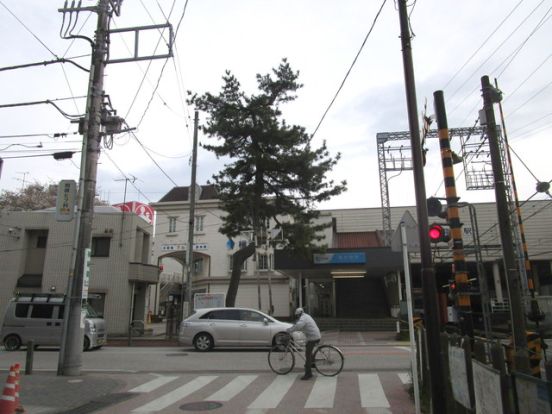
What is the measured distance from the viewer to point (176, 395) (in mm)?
9312

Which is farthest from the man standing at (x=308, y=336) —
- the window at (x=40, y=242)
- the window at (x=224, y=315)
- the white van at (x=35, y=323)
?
the window at (x=40, y=242)

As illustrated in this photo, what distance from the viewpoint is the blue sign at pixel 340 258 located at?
27.3 m

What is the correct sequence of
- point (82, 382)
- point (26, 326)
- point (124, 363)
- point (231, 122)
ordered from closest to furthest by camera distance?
point (82, 382), point (124, 363), point (26, 326), point (231, 122)

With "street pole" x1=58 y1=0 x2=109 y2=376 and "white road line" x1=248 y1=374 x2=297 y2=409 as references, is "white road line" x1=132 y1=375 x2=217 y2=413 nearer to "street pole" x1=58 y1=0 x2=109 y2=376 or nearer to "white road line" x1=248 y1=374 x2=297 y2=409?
"white road line" x1=248 y1=374 x2=297 y2=409

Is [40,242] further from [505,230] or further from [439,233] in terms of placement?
[505,230]

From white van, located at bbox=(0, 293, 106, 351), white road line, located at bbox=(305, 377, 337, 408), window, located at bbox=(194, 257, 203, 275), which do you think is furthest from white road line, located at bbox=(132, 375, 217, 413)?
window, located at bbox=(194, 257, 203, 275)

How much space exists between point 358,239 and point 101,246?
2207 centimetres

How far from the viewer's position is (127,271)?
90.8 feet

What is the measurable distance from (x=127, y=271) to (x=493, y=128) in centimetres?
2267

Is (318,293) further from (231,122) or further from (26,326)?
(26,326)

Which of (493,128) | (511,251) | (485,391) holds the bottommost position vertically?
(485,391)

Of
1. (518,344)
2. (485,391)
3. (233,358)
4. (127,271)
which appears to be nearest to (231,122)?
(127,271)

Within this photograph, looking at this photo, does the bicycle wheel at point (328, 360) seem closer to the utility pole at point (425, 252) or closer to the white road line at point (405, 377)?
the white road line at point (405, 377)

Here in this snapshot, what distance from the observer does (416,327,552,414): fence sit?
4.00m
